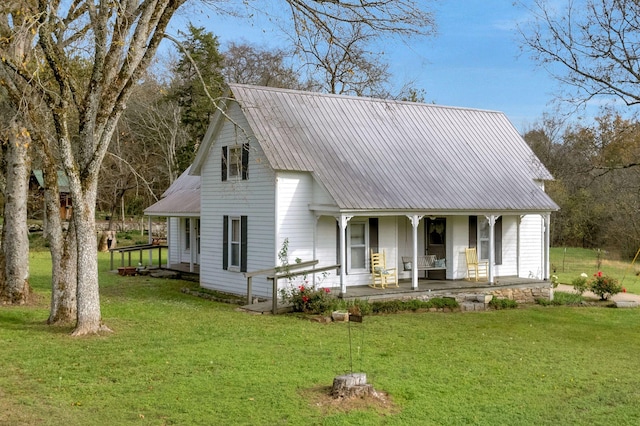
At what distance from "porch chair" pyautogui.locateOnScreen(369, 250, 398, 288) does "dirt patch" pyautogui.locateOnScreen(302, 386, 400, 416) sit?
9.71 metres

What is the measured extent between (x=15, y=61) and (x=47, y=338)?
5003 millimetres

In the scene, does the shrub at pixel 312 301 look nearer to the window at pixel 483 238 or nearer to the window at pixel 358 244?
the window at pixel 358 244

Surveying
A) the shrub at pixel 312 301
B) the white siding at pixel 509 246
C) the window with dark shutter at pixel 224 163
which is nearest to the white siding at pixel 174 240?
the window with dark shutter at pixel 224 163

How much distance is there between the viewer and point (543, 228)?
21.8m

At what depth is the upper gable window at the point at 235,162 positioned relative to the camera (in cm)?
1856

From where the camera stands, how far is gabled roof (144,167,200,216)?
937 inches

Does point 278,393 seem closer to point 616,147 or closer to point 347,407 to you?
point 347,407

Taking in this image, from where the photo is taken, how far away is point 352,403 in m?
7.93

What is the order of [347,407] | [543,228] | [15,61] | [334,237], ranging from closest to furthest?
[347,407] < [15,61] < [334,237] < [543,228]

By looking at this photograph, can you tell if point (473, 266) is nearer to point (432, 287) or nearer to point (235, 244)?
point (432, 287)

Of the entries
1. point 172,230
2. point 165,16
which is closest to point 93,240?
point 165,16

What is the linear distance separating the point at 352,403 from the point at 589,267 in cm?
2835

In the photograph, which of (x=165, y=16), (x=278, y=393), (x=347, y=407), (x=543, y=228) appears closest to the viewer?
(x=347, y=407)

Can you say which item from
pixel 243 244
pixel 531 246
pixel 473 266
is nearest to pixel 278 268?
pixel 243 244
